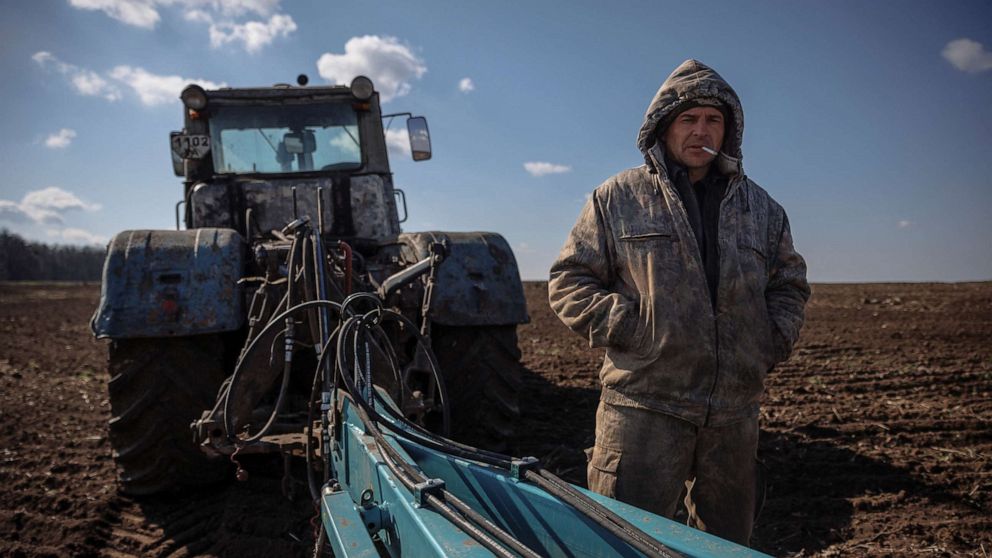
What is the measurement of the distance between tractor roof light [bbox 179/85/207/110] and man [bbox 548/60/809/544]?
378 centimetres

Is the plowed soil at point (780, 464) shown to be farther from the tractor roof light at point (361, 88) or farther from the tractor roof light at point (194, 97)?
the tractor roof light at point (361, 88)

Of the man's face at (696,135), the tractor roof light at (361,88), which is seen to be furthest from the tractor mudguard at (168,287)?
the man's face at (696,135)

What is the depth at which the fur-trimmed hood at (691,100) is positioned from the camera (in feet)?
7.17

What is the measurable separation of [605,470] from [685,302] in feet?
2.10

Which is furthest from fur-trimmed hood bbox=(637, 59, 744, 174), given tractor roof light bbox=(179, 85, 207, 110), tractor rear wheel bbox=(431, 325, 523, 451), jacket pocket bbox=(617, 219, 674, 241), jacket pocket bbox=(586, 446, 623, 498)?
tractor roof light bbox=(179, 85, 207, 110)

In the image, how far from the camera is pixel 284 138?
5.14 meters

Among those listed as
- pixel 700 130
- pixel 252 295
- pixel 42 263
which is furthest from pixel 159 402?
pixel 42 263

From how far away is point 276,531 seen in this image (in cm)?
328

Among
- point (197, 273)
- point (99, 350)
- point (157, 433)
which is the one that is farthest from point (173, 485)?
point (99, 350)

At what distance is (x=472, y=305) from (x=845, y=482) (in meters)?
2.47

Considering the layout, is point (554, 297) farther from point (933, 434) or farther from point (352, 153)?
point (933, 434)

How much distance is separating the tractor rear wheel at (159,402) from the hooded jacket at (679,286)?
2.13m

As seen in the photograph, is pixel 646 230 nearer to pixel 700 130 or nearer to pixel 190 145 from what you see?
pixel 700 130

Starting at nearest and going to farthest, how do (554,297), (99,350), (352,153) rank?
(554,297)
(352,153)
(99,350)
